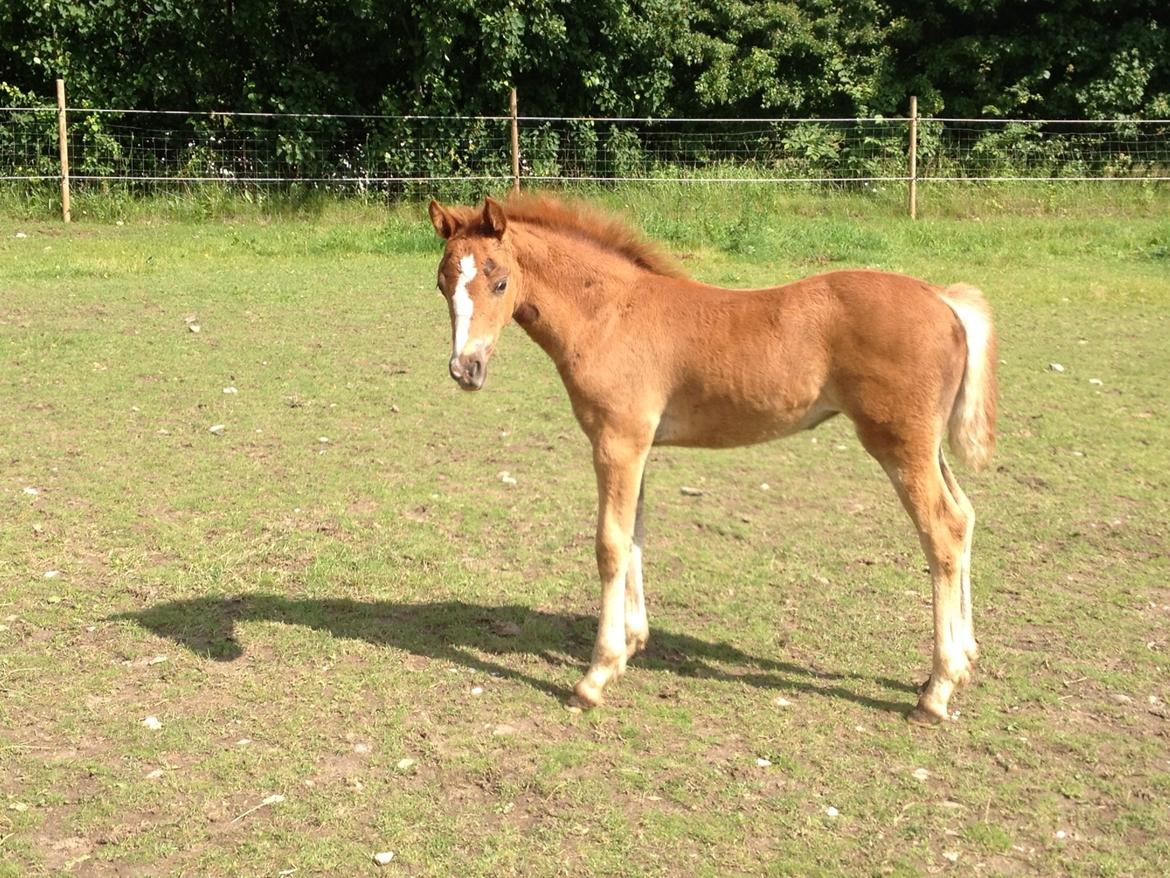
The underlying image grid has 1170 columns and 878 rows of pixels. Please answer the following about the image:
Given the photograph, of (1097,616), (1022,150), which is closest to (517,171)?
(1022,150)

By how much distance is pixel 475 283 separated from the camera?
4977 mm

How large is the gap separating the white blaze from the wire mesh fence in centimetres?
1438

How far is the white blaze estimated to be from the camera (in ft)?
16.1

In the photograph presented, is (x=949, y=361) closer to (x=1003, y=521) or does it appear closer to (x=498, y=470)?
(x=1003, y=521)

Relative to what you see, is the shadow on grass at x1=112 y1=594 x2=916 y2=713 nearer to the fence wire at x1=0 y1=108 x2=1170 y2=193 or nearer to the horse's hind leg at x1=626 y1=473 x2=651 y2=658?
the horse's hind leg at x1=626 y1=473 x2=651 y2=658

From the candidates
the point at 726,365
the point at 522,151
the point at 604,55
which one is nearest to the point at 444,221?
the point at 726,365

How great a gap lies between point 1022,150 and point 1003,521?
1667 centimetres

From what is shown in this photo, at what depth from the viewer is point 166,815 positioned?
13.8 feet

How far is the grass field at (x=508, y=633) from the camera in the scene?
4160mm

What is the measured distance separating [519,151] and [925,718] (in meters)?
16.5

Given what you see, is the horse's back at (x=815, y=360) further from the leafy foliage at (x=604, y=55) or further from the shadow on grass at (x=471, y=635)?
the leafy foliage at (x=604, y=55)

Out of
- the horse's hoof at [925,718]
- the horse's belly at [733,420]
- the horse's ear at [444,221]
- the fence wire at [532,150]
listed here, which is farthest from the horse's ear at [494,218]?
the fence wire at [532,150]

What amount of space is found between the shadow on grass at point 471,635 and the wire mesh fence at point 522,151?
13.8 metres

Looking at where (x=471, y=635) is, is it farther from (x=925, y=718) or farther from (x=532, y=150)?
(x=532, y=150)
